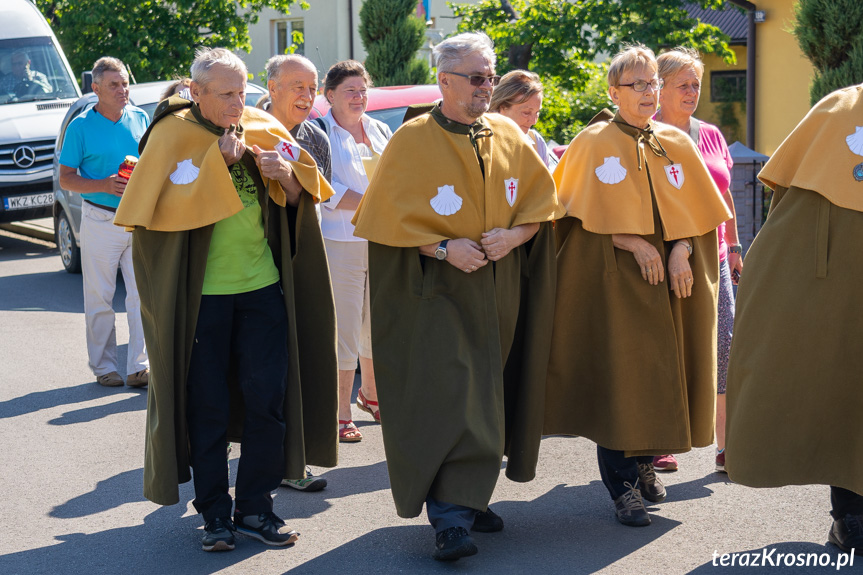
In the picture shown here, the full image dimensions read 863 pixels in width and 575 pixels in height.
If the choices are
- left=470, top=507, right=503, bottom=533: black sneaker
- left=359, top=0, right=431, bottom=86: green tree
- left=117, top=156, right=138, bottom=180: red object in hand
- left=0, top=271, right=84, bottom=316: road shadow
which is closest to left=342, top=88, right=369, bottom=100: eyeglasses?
left=117, top=156, right=138, bottom=180: red object in hand

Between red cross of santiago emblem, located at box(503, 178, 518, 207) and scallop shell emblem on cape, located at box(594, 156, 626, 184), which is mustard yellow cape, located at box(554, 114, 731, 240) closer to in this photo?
scallop shell emblem on cape, located at box(594, 156, 626, 184)

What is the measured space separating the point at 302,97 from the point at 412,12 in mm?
19465

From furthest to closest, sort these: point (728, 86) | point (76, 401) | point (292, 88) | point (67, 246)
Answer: point (728, 86), point (67, 246), point (76, 401), point (292, 88)

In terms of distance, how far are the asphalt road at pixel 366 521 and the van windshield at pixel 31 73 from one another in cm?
881

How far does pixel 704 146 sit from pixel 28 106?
36.3 ft

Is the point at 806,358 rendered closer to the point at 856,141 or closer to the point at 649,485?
the point at 856,141

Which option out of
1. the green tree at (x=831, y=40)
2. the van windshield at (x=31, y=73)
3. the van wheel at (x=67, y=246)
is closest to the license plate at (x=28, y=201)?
the van windshield at (x=31, y=73)

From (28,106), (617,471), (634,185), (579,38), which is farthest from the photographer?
(579,38)

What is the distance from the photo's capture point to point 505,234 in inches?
181

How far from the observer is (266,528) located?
15.7ft

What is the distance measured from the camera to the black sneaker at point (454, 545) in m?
4.44

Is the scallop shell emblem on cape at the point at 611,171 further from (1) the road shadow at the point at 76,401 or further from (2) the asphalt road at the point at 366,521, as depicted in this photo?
(1) the road shadow at the point at 76,401

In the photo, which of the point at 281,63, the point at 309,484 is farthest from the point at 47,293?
the point at 309,484

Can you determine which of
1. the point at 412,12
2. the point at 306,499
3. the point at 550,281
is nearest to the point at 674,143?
the point at 550,281
